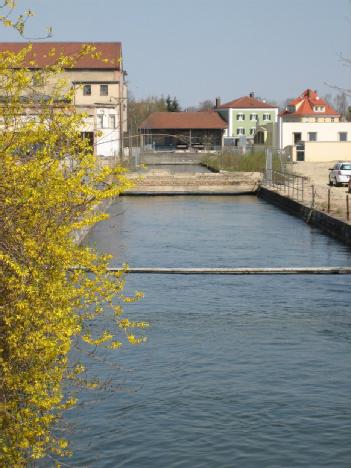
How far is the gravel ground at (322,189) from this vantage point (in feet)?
126

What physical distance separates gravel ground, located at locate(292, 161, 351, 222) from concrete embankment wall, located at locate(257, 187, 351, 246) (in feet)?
1.41

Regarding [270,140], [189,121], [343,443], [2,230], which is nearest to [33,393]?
[2,230]

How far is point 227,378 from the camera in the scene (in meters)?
14.2

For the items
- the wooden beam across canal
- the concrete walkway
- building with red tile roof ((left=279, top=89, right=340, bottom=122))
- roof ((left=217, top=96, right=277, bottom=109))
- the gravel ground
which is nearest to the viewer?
the wooden beam across canal

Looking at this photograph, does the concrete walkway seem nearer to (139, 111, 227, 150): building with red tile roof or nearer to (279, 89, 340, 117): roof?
(279, 89, 340, 117): roof

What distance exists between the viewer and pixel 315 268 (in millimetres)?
24219

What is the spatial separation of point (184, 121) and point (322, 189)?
82737 mm

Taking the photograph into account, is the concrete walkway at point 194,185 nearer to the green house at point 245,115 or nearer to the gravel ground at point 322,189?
the gravel ground at point 322,189

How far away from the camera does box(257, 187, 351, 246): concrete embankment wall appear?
103 feet

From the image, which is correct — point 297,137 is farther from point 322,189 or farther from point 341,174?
point 322,189

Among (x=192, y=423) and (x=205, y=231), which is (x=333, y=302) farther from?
(x=205, y=231)

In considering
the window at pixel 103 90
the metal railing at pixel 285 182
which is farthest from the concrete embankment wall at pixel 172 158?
the metal railing at pixel 285 182

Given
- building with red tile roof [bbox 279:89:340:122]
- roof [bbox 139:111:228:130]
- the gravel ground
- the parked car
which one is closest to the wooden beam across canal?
the gravel ground

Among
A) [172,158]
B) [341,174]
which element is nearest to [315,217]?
[341,174]
